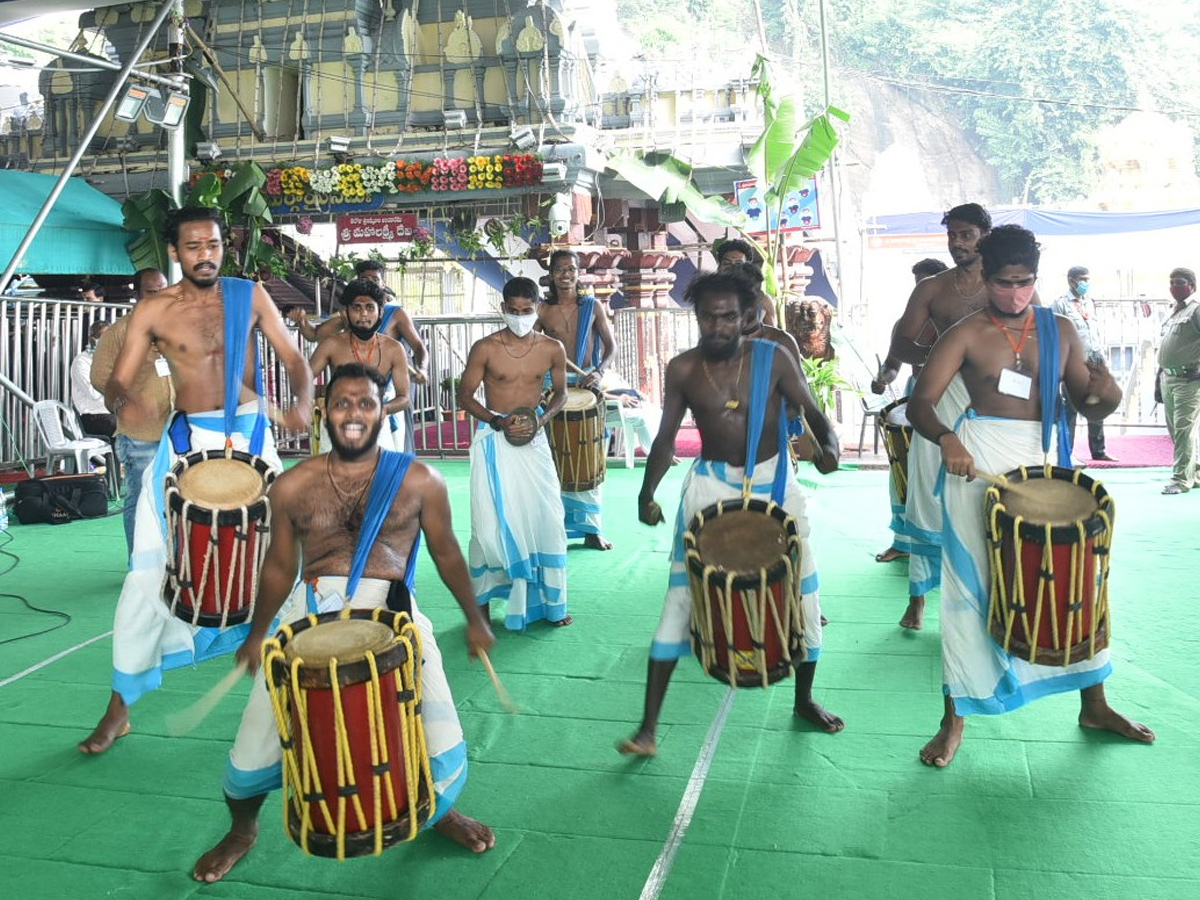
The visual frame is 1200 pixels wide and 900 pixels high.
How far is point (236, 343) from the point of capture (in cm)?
468

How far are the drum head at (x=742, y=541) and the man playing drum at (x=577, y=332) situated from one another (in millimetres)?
4034

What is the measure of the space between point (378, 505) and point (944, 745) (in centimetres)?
221

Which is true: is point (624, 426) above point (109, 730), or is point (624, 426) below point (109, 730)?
above

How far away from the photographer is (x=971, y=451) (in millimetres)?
4312

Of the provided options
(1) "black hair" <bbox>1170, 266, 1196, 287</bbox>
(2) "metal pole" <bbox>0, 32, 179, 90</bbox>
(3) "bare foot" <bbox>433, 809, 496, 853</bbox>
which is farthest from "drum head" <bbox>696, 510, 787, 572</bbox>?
(1) "black hair" <bbox>1170, 266, 1196, 287</bbox>

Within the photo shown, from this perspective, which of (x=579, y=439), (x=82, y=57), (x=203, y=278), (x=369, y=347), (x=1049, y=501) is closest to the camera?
(x=1049, y=501)

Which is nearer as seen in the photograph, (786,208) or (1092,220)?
(786,208)

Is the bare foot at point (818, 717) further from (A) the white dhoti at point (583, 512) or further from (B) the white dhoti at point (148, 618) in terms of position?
(A) the white dhoti at point (583, 512)

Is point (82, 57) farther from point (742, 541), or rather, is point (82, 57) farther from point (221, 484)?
point (742, 541)

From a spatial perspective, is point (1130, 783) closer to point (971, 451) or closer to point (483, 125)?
point (971, 451)

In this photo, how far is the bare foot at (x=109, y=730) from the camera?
173 inches

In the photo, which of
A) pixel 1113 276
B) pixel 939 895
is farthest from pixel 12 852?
pixel 1113 276

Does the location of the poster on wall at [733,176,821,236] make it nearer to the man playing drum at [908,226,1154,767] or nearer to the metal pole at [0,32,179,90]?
the metal pole at [0,32,179,90]

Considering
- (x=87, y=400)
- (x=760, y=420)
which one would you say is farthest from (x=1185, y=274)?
(x=87, y=400)
